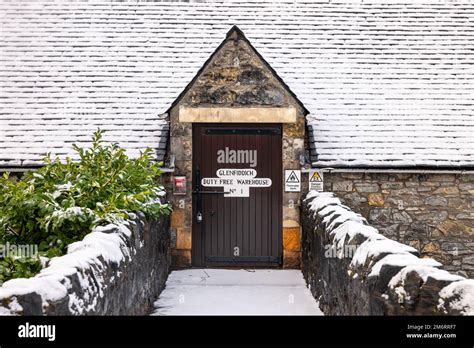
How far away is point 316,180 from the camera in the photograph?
9.67 meters

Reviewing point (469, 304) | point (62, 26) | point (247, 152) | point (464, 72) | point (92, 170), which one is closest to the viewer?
point (469, 304)

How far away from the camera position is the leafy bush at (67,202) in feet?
19.6

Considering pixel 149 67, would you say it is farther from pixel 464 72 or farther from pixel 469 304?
pixel 469 304

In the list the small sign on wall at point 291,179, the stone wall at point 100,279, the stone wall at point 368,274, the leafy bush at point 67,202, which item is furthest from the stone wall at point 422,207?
the leafy bush at point 67,202

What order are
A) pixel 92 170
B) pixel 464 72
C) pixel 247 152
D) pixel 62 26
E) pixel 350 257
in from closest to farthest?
pixel 350 257
pixel 92 170
pixel 247 152
pixel 464 72
pixel 62 26

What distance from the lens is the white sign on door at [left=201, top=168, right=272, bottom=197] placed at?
9688 millimetres

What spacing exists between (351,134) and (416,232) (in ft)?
6.56

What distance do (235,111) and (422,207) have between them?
3.49 meters

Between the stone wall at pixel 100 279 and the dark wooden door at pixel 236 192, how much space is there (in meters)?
1.62

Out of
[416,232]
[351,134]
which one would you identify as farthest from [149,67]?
[416,232]

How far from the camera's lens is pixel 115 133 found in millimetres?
10281

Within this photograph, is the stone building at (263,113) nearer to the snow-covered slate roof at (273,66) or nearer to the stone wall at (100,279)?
the snow-covered slate roof at (273,66)
